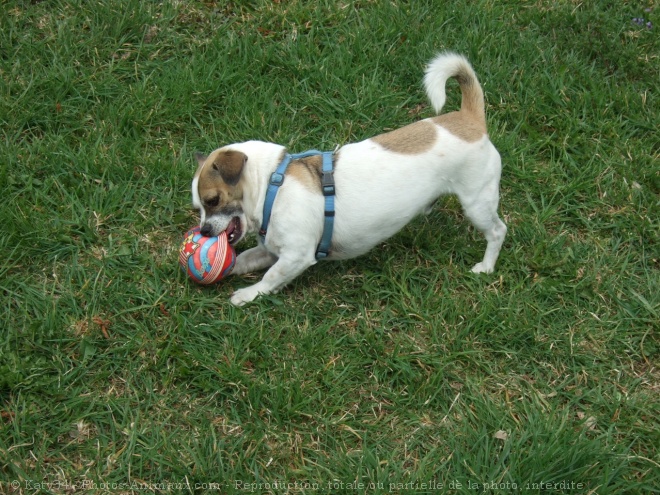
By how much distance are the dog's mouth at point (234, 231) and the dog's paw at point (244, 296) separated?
11.6 inches

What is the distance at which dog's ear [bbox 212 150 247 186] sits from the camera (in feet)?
12.4

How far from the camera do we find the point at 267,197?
12.8ft

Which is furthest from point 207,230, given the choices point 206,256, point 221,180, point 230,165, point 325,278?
point 325,278

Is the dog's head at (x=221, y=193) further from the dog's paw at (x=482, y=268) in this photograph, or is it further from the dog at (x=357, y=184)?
the dog's paw at (x=482, y=268)

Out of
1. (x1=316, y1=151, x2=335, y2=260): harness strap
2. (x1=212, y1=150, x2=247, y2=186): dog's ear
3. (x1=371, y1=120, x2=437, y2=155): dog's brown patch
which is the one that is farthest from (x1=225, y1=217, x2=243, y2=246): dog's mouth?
(x1=371, y1=120, x2=437, y2=155): dog's brown patch

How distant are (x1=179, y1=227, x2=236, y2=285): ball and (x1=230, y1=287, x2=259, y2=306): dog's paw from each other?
16 centimetres

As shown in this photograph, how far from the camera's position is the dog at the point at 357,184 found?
3.89 meters

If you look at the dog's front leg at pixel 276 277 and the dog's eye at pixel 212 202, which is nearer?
the dog's eye at pixel 212 202

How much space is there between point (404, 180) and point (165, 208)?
166cm

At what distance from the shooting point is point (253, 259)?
4305 millimetres

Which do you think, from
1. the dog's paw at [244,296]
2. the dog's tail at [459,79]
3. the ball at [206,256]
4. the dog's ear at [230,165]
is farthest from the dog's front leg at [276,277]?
the dog's tail at [459,79]

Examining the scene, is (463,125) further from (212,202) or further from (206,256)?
(206,256)

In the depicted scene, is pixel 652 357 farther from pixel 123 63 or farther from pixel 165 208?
pixel 123 63

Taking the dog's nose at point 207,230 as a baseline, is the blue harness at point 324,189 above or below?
above
